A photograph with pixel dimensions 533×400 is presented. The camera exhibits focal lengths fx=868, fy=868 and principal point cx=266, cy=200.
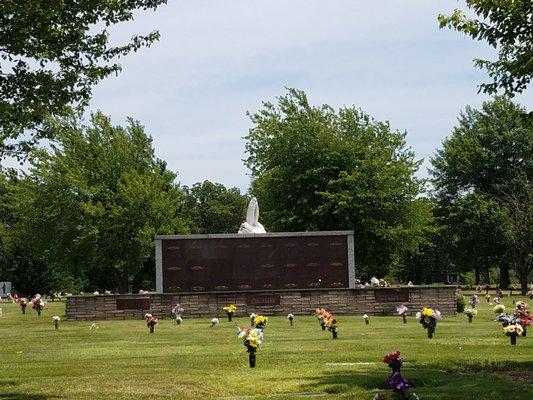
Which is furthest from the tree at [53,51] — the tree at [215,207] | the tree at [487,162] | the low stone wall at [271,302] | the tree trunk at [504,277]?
the tree at [215,207]

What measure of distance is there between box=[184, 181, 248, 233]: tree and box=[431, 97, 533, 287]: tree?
26.9 m

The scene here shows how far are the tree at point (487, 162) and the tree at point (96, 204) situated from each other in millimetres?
24180

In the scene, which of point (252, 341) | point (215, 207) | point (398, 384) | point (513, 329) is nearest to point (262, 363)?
point (252, 341)

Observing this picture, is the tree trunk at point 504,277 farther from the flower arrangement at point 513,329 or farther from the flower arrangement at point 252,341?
the flower arrangement at point 252,341

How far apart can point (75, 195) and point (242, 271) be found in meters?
24.7

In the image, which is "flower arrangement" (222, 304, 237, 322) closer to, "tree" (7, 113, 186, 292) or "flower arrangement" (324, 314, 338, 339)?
"flower arrangement" (324, 314, 338, 339)

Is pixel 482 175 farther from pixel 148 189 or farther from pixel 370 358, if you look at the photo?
pixel 370 358

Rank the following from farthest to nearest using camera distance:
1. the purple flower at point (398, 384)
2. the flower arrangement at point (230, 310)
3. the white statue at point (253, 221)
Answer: the white statue at point (253, 221) < the flower arrangement at point (230, 310) < the purple flower at point (398, 384)

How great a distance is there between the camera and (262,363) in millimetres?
17031

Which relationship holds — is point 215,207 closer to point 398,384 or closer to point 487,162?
point 487,162

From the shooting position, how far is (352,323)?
29.7 m

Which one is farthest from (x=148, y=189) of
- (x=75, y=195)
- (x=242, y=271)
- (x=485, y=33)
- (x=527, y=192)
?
(x=485, y=33)

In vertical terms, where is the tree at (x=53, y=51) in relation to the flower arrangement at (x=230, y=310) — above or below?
above

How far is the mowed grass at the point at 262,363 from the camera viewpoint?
13.3 m
